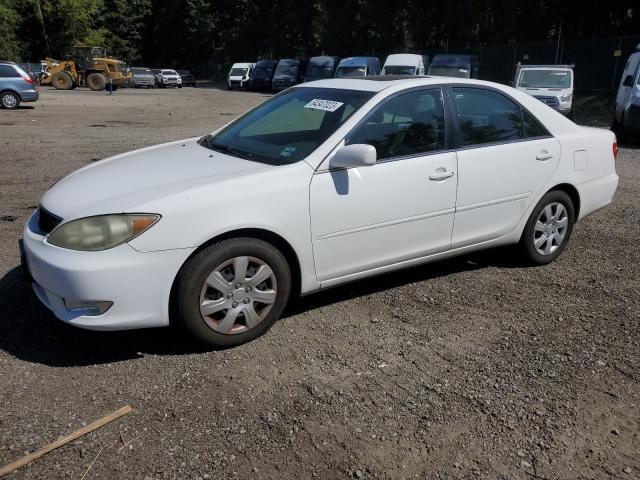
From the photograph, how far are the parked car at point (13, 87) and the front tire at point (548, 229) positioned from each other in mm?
20728

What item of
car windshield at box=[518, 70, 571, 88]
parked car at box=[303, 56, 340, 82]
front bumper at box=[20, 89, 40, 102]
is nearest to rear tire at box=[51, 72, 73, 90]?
parked car at box=[303, 56, 340, 82]

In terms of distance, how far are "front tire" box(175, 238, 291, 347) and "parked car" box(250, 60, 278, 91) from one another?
40.1 m

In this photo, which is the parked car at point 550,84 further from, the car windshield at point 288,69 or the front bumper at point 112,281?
the car windshield at point 288,69

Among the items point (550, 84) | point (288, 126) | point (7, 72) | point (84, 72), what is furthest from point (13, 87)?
point (84, 72)

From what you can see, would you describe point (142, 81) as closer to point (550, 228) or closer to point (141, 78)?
point (141, 78)

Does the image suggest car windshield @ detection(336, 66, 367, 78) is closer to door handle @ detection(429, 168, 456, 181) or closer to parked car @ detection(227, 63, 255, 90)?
parked car @ detection(227, 63, 255, 90)

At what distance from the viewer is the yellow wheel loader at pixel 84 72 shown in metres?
38.5

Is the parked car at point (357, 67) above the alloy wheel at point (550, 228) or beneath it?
beneath

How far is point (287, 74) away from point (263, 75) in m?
3.67

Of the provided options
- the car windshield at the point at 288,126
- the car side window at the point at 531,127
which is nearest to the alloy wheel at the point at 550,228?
the car side window at the point at 531,127

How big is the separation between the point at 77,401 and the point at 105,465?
57 centimetres

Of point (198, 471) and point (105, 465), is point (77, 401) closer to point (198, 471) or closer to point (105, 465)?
point (105, 465)

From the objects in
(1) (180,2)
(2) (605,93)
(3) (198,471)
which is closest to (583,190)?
(3) (198,471)

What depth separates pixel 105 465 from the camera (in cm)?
256
